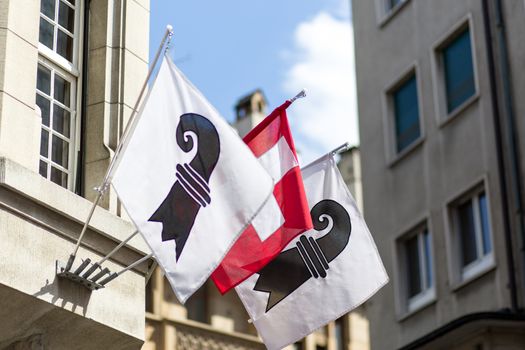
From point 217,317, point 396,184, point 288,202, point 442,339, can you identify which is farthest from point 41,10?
point 217,317

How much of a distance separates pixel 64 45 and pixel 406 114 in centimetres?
1838

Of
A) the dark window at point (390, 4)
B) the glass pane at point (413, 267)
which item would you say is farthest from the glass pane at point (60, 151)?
the dark window at point (390, 4)

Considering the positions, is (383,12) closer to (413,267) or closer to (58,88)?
(413,267)

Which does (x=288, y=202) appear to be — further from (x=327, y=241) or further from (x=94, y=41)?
(x=94, y=41)

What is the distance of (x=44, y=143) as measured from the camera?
1603 cm

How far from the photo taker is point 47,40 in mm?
16547

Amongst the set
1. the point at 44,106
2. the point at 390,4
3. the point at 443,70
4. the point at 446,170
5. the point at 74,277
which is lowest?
the point at 74,277

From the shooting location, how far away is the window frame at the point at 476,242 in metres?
30.1

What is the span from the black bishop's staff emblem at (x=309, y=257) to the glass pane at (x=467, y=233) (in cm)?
1437

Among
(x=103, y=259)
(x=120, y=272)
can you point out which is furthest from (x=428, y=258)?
(x=103, y=259)

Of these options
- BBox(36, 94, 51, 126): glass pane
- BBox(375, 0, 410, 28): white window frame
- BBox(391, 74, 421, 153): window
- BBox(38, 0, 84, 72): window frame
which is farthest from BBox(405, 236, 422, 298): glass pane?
BBox(36, 94, 51, 126): glass pane

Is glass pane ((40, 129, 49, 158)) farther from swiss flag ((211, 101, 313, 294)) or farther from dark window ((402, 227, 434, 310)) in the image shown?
dark window ((402, 227, 434, 310))

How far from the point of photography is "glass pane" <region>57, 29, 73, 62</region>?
16797 mm

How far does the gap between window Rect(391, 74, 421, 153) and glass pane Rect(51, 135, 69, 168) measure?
1805cm
